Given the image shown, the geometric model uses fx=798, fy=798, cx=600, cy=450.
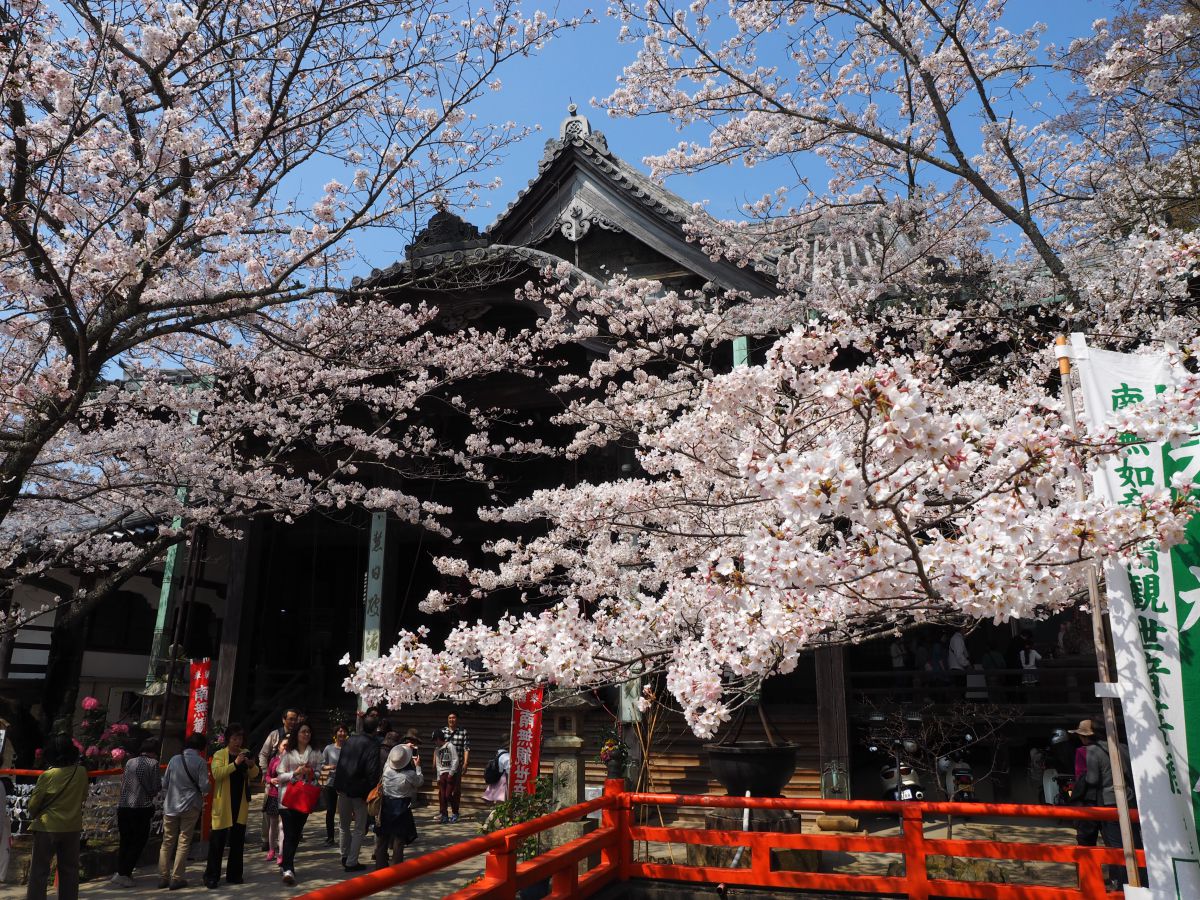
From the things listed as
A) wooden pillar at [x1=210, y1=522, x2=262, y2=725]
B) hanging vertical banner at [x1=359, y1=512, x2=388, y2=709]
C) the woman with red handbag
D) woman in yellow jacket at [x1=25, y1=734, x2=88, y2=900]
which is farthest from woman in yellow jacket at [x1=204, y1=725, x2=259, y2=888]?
wooden pillar at [x1=210, y1=522, x2=262, y2=725]

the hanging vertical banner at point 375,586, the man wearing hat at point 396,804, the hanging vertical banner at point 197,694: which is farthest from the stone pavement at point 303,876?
the hanging vertical banner at point 375,586

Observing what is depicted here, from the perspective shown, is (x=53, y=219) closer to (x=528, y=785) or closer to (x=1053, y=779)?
(x=528, y=785)

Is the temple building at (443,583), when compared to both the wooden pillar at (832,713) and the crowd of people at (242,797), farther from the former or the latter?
the crowd of people at (242,797)

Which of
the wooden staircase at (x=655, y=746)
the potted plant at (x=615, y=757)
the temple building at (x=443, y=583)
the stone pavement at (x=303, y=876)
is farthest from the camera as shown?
the temple building at (x=443, y=583)

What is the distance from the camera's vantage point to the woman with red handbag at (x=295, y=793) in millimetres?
7672

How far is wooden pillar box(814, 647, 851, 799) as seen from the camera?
930 centimetres

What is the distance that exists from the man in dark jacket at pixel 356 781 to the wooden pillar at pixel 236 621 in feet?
17.1

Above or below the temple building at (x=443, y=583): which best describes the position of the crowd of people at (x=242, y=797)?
below

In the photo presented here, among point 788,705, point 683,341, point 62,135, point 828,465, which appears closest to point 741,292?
point 683,341

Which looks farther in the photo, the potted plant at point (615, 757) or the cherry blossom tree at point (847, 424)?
the potted plant at point (615, 757)

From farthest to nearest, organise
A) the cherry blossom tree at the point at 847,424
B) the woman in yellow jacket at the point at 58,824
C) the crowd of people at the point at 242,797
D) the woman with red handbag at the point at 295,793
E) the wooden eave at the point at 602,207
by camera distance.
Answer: the wooden eave at the point at 602,207 < the woman with red handbag at the point at 295,793 < the crowd of people at the point at 242,797 < the woman in yellow jacket at the point at 58,824 < the cherry blossom tree at the point at 847,424

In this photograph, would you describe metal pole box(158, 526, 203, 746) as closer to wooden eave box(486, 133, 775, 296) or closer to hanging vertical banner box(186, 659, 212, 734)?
hanging vertical banner box(186, 659, 212, 734)

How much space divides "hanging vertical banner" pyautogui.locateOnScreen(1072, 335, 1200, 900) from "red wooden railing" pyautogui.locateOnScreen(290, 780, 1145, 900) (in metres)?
2.33

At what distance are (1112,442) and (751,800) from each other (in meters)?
4.45
